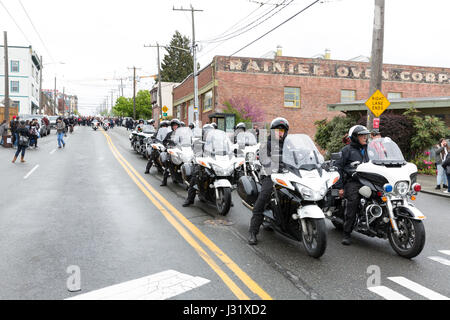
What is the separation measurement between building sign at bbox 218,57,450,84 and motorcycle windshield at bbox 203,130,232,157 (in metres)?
26.5

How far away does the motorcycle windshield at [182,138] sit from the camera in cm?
1148

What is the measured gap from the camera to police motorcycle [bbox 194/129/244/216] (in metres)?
8.20

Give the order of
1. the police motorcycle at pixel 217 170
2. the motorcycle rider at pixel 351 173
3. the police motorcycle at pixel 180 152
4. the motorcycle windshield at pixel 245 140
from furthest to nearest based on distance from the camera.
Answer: the motorcycle windshield at pixel 245 140 < the police motorcycle at pixel 180 152 < the police motorcycle at pixel 217 170 < the motorcycle rider at pixel 351 173

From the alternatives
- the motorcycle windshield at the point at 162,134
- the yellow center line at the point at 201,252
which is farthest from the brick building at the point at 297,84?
the yellow center line at the point at 201,252

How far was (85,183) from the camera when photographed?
40.0 ft

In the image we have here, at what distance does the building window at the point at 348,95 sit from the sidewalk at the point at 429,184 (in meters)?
20.6

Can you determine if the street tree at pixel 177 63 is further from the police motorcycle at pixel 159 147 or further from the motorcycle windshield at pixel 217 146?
the motorcycle windshield at pixel 217 146

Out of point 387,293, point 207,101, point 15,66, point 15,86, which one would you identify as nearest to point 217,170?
point 387,293

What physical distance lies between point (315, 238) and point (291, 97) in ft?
103

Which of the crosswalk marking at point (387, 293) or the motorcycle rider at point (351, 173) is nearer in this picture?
the crosswalk marking at point (387, 293)

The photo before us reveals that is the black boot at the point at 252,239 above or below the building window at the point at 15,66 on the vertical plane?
below

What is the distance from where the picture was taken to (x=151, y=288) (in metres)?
4.45

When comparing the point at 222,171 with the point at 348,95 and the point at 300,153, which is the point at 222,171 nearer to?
the point at 300,153
